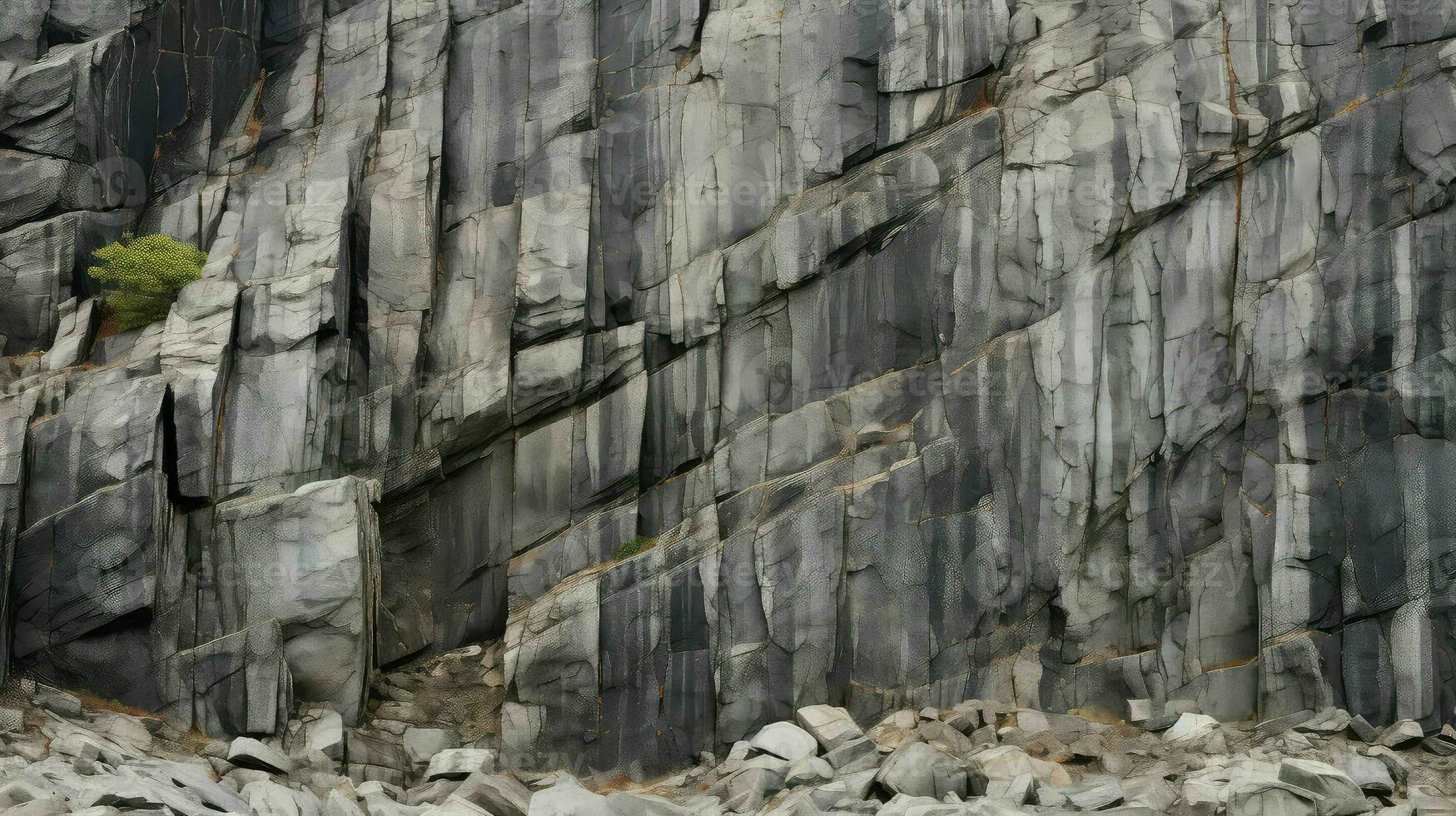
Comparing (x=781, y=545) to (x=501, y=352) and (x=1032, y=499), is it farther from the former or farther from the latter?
(x=501, y=352)

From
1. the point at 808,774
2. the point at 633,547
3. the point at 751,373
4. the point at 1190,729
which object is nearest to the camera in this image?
the point at 808,774

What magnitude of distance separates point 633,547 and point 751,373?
15.4ft

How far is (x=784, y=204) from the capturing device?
103ft

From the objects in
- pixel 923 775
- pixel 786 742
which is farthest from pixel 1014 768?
pixel 786 742

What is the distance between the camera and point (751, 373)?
31.0 meters

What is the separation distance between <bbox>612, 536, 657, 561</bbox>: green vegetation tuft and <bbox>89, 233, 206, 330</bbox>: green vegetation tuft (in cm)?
1090

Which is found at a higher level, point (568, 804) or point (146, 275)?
point (146, 275)

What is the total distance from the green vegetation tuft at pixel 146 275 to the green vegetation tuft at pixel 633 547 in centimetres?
1090

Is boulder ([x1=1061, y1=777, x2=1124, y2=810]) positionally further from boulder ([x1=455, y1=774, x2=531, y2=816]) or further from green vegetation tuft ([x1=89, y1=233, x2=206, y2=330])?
green vegetation tuft ([x1=89, y1=233, x2=206, y2=330])

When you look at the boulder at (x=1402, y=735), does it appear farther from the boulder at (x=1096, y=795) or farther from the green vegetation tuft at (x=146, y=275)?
the green vegetation tuft at (x=146, y=275)

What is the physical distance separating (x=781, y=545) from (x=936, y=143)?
9548mm

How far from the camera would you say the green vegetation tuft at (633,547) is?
1174 inches

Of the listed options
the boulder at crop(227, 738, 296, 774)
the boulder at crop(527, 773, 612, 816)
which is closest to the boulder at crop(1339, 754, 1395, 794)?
the boulder at crop(527, 773, 612, 816)

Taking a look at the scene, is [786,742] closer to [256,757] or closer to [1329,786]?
[1329,786]
